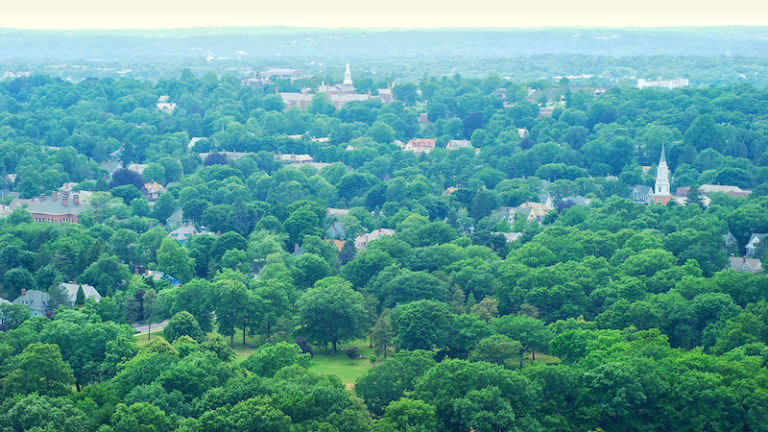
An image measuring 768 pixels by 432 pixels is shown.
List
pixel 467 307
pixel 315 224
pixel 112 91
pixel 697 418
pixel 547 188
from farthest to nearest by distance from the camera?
pixel 112 91 → pixel 547 188 → pixel 315 224 → pixel 467 307 → pixel 697 418

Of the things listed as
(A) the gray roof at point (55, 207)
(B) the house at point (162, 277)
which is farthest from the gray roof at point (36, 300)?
(A) the gray roof at point (55, 207)

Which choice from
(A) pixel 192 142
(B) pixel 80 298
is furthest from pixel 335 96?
(B) pixel 80 298

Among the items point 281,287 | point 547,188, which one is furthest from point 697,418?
point 547,188

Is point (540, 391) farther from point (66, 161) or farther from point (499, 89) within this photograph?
point (499, 89)

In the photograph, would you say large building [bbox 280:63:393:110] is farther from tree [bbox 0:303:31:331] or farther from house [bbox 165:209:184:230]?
tree [bbox 0:303:31:331]

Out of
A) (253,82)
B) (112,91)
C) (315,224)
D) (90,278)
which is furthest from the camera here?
(253,82)

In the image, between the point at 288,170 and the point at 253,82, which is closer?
the point at 288,170

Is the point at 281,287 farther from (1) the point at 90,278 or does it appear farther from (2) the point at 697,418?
(2) the point at 697,418
